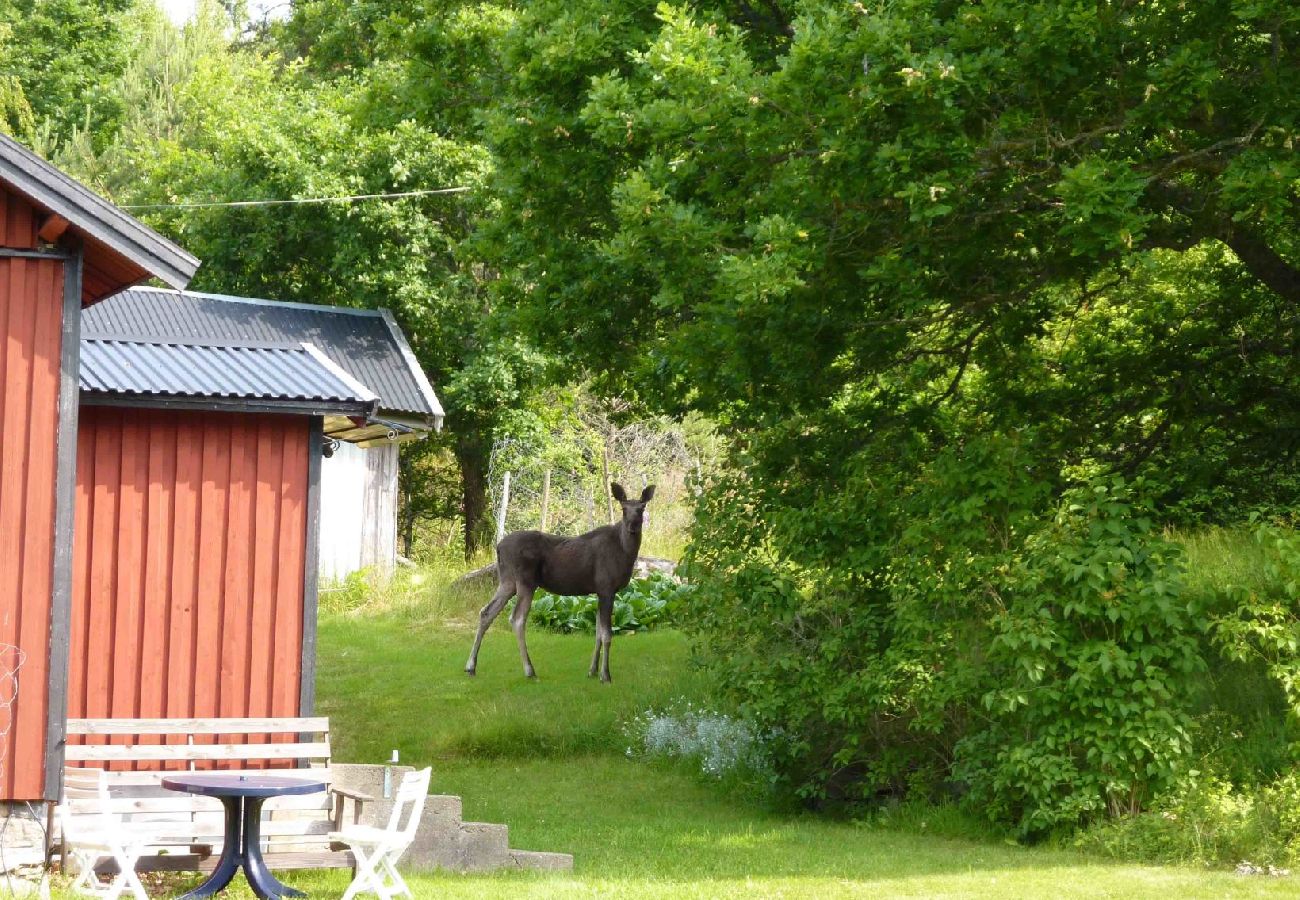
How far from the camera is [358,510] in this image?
2584cm

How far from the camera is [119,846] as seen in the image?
27.6ft

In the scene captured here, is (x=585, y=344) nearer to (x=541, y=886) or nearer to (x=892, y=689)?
(x=892, y=689)

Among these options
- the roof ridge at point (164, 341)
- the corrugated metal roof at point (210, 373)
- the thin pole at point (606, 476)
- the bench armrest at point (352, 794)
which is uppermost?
the roof ridge at point (164, 341)

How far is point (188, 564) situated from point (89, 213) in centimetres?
289

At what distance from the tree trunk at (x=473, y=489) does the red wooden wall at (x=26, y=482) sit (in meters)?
18.6

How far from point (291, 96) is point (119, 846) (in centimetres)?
2264

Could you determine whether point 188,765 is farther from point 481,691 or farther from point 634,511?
point 634,511

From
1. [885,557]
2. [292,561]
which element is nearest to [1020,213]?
[885,557]

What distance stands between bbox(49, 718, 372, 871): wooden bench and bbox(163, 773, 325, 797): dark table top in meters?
0.63

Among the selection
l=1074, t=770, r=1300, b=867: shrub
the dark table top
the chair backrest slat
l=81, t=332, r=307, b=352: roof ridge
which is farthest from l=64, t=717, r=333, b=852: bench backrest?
l=1074, t=770, r=1300, b=867: shrub

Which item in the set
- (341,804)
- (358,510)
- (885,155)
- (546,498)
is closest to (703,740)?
(341,804)

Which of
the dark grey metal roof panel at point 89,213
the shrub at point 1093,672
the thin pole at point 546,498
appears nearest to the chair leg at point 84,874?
the dark grey metal roof panel at point 89,213

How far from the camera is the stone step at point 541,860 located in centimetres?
1045

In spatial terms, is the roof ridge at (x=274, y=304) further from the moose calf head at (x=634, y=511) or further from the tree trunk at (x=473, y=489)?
the moose calf head at (x=634, y=511)
